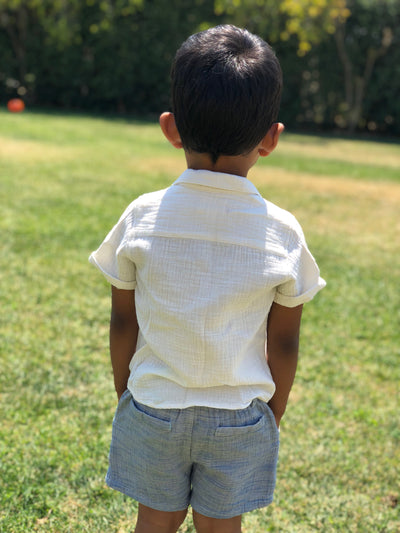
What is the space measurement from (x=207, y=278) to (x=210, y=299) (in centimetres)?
5

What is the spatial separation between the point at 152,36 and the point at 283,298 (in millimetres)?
17542

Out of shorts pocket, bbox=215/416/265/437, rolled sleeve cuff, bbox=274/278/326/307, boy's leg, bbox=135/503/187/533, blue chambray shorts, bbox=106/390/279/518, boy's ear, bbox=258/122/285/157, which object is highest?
boy's ear, bbox=258/122/285/157

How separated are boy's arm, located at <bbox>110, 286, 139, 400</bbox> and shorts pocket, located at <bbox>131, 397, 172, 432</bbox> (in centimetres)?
15

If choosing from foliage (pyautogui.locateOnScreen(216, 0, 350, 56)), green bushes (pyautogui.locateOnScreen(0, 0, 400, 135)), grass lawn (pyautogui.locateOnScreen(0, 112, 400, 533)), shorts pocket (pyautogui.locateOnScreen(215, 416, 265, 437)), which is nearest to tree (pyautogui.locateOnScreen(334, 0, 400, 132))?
green bushes (pyautogui.locateOnScreen(0, 0, 400, 135))

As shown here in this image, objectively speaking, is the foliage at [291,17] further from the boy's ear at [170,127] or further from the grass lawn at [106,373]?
the boy's ear at [170,127]

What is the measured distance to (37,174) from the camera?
7.71m

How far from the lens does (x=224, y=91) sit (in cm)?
120

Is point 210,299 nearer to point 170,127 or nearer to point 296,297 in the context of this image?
point 296,297

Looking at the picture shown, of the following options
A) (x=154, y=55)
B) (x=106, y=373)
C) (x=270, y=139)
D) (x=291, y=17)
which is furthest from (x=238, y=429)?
(x=291, y=17)

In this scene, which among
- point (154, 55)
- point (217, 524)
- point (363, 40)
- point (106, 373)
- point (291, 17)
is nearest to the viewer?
point (217, 524)

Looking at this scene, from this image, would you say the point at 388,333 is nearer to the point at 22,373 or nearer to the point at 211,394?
the point at 22,373

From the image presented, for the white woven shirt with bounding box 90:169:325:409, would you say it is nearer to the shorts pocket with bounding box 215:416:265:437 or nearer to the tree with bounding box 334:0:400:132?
the shorts pocket with bounding box 215:416:265:437

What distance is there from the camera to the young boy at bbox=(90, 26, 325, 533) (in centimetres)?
124

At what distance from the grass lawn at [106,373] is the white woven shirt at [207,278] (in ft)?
3.31
